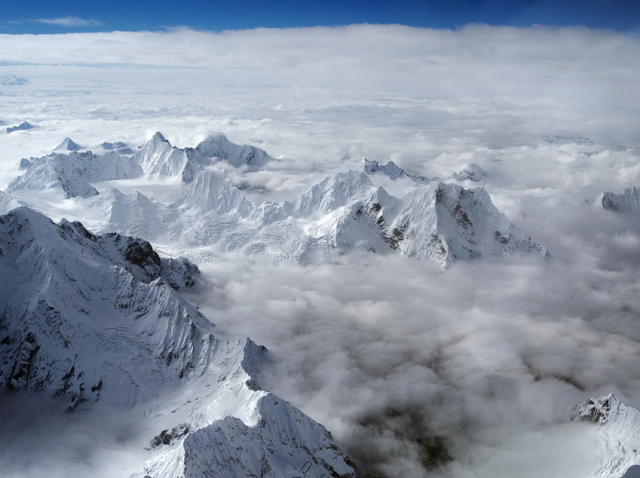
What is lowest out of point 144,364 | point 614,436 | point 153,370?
point 614,436

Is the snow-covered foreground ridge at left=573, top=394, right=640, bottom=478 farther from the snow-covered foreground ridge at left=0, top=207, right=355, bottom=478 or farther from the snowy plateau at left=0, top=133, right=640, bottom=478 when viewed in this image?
the snow-covered foreground ridge at left=0, top=207, right=355, bottom=478

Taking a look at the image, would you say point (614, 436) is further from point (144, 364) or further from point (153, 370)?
point (144, 364)

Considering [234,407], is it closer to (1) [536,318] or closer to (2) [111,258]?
(2) [111,258]

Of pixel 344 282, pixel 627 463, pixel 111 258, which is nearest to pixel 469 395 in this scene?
pixel 627 463

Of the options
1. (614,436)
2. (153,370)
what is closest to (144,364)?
(153,370)

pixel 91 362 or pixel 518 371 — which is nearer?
pixel 91 362

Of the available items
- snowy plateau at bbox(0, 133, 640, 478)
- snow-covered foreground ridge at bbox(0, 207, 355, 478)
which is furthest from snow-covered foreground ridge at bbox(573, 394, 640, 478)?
snow-covered foreground ridge at bbox(0, 207, 355, 478)
